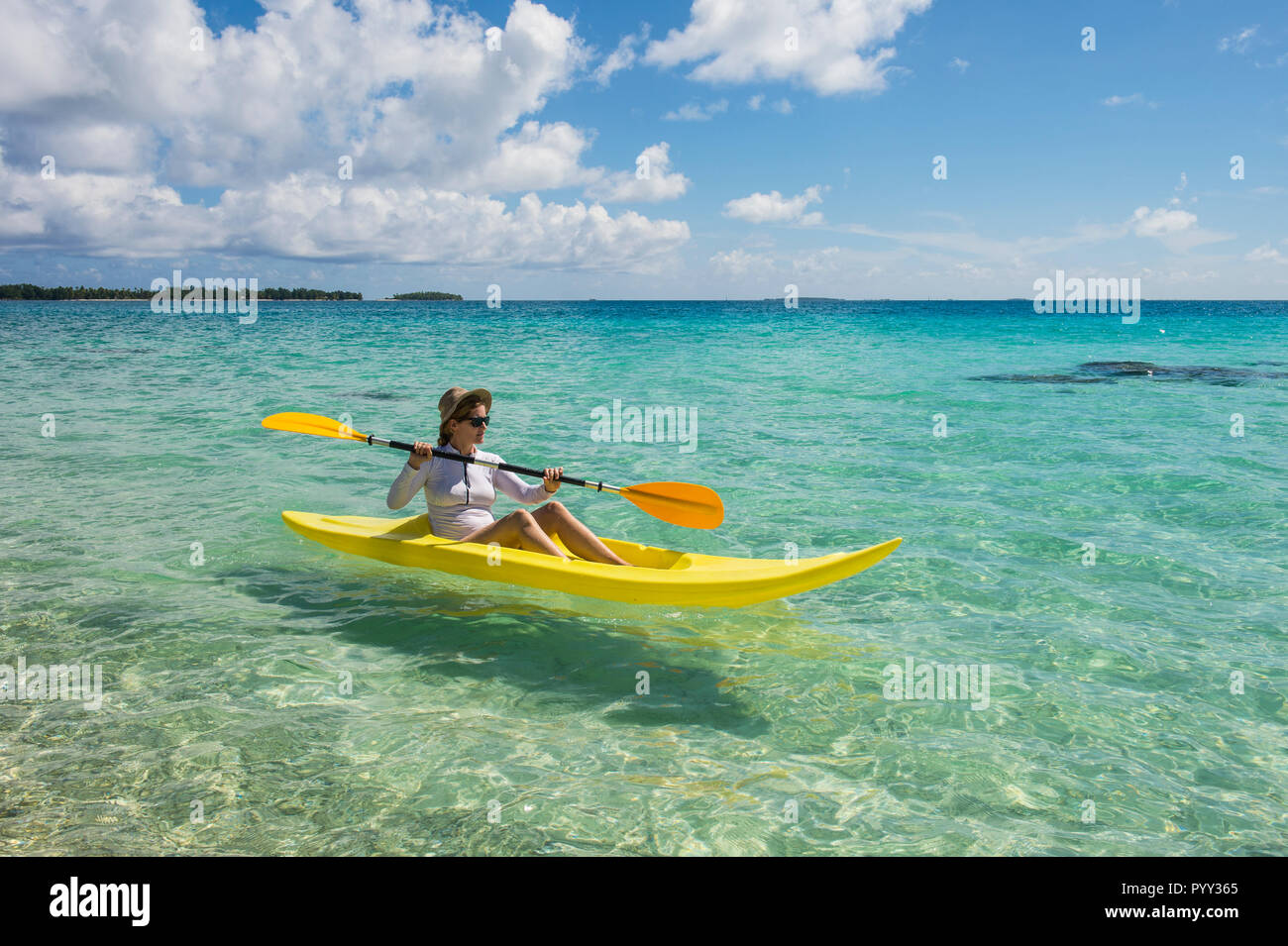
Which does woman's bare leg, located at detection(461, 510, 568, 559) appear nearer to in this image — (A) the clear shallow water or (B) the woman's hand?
(A) the clear shallow water

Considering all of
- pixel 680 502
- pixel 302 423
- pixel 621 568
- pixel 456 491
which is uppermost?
pixel 302 423

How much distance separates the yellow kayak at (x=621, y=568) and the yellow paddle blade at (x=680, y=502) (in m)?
A: 0.42

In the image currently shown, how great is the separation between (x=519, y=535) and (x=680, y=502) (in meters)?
1.28

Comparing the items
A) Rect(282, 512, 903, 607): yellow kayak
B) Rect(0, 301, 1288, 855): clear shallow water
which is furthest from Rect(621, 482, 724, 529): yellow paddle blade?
Rect(0, 301, 1288, 855): clear shallow water

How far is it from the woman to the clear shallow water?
48 centimetres

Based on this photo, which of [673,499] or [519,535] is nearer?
[519,535]

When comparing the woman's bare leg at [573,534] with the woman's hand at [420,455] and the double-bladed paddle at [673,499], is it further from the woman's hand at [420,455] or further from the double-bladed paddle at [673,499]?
the woman's hand at [420,455]

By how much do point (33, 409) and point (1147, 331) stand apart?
4889 centimetres

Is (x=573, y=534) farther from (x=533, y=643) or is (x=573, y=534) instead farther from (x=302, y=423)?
(x=302, y=423)

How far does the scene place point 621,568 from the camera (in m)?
5.08

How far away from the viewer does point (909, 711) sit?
416 centimetres

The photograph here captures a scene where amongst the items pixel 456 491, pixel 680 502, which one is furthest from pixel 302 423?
pixel 680 502

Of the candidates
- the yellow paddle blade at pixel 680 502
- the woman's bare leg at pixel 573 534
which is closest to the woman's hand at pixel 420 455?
the woman's bare leg at pixel 573 534

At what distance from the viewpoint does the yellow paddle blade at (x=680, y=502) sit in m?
5.85
